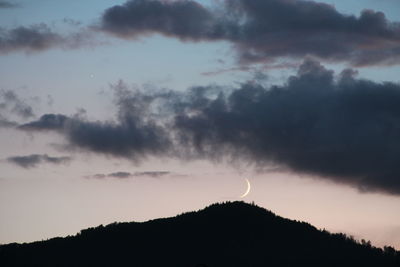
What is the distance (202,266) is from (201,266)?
2.33 feet

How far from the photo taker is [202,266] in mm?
120875

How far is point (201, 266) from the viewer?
394 ft

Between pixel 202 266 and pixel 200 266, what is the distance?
3.05 feet

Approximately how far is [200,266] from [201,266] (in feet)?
0.77

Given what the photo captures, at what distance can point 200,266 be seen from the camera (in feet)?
394
